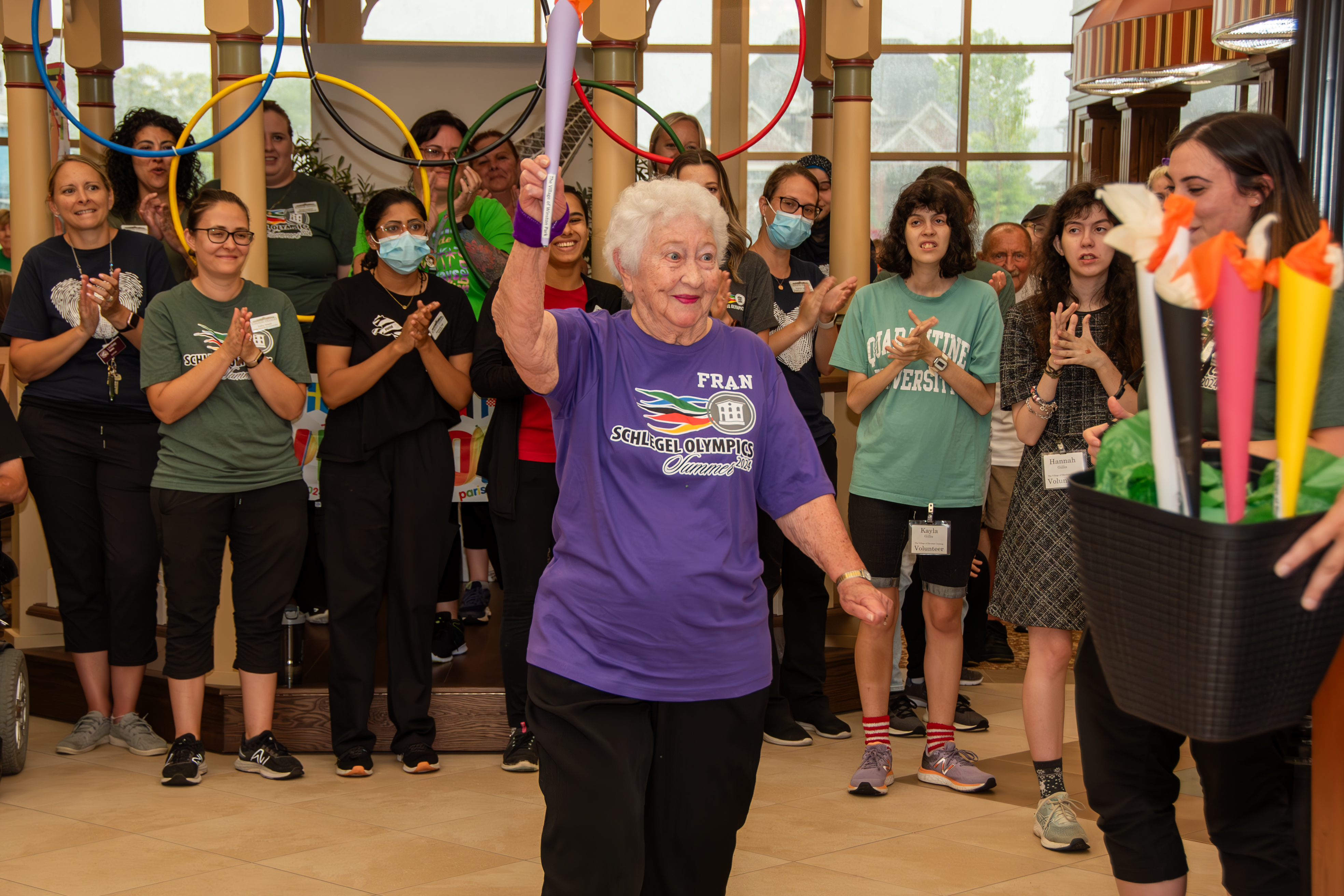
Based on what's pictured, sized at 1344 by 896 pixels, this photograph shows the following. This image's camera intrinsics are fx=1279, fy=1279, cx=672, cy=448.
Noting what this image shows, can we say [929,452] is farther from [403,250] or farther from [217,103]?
[217,103]

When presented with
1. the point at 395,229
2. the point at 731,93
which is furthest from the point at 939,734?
the point at 731,93

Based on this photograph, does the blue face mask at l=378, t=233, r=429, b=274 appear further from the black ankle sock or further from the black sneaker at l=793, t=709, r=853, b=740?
the black ankle sock

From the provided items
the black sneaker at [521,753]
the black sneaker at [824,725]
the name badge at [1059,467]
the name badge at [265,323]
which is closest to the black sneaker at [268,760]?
the black sneaker at [521,753]

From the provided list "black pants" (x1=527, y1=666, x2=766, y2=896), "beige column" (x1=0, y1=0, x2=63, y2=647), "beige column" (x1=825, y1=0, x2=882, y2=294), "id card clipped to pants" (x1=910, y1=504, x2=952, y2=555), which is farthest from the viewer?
"beige column" (x1=825, y1=0, x2=882, y2=294)

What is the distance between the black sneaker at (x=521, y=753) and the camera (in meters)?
4.19

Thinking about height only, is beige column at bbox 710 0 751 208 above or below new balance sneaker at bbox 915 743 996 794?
above

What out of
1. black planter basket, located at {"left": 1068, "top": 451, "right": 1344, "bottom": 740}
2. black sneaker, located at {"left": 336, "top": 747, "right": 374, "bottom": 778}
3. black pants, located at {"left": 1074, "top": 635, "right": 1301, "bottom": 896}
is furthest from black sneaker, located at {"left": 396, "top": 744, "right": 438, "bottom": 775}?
black planter basket, located at {"left": 1068, "top": 451, "right": 1344, "bottom": 740}

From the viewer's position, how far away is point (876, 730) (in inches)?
159

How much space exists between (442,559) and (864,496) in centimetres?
140

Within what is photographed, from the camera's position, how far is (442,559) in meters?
4.24

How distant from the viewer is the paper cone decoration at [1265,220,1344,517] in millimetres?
1511

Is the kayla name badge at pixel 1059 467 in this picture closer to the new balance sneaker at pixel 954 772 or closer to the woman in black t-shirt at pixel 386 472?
the new balance sneaker at pixel 954 772

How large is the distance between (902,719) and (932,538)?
3.65 ft

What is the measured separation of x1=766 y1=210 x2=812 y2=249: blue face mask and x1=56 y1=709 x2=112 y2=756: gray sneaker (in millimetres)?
2884
